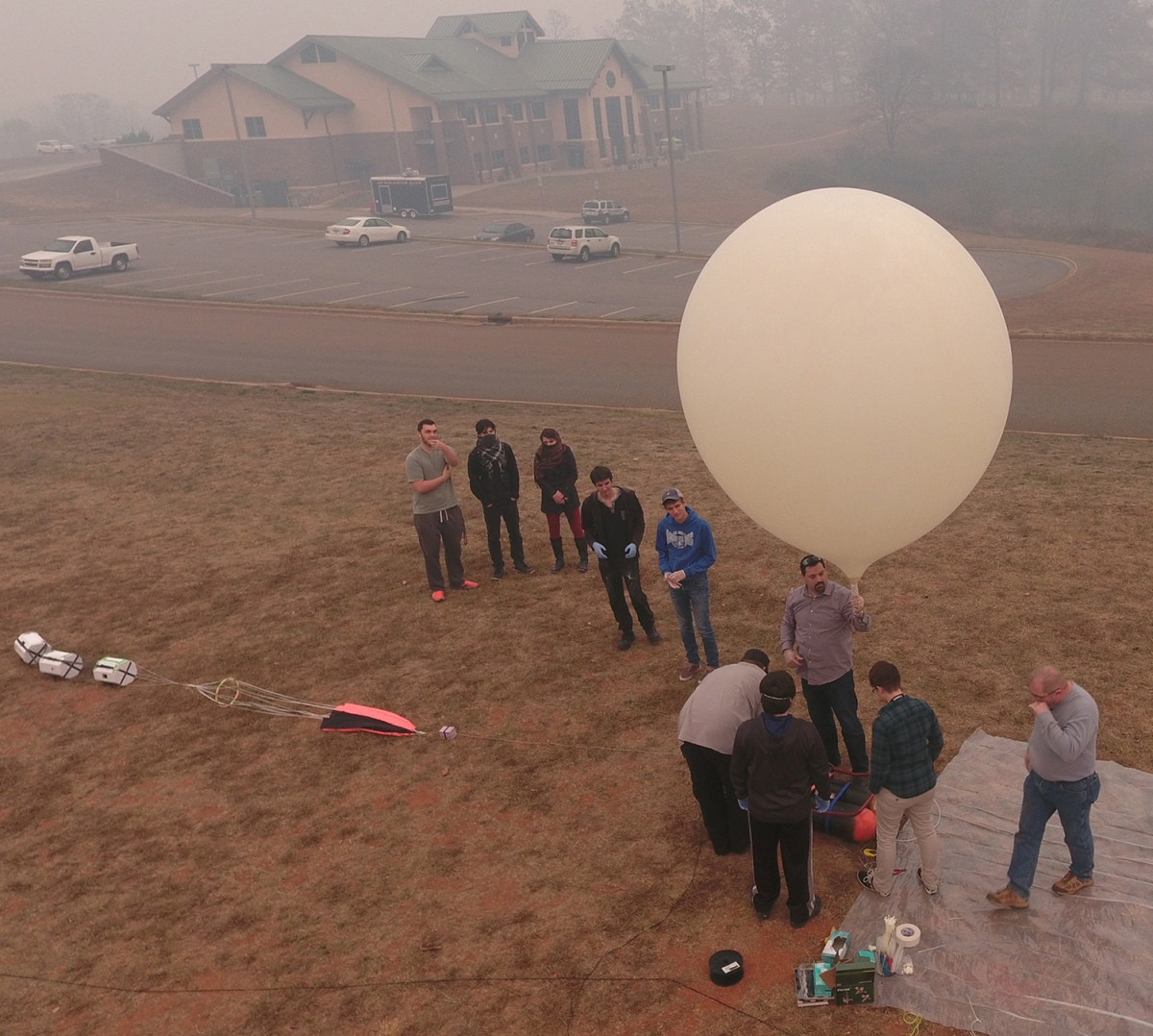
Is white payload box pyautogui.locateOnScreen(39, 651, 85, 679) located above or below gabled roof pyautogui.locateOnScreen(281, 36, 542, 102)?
below

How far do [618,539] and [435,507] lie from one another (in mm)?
2342

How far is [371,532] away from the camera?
516 inches

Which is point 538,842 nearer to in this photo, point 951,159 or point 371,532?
point 371,532

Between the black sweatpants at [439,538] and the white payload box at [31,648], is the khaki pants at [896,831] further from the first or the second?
the white payload box at [31,648]

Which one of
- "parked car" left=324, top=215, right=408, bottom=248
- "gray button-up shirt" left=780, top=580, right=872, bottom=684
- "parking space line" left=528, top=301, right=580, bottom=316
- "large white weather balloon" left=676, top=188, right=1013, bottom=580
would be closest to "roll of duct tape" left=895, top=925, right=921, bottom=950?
"gray button-up shirt" left=780, top=580, right=872, bottom=684

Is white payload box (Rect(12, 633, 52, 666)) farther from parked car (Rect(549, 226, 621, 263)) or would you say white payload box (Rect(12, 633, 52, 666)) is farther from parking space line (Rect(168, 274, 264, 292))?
parked car (Rect(549, 226, 621, 263))

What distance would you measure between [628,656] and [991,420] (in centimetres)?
467

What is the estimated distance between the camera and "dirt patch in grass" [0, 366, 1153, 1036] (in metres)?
A: 5.98

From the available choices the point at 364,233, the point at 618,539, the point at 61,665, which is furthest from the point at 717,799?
the point at 364,233

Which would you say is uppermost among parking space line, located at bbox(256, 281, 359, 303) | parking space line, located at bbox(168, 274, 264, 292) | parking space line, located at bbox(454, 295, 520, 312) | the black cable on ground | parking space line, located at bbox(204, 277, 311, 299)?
parking space line, located at bbox(168, 274, 264, 292)

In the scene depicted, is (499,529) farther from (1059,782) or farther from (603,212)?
(603,212)

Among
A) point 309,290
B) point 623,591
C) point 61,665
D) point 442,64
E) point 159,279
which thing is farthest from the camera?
point 442,64

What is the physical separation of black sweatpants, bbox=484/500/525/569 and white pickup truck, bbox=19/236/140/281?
3470cm

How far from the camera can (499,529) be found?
11391 mm
